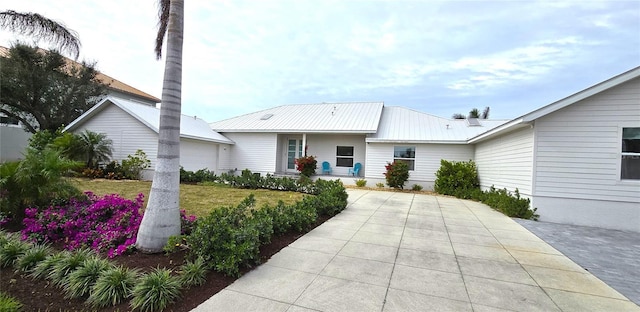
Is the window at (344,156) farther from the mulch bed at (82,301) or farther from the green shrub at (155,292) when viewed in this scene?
the green shrub at (155,292)

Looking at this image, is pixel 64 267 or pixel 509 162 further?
pixel 509 162

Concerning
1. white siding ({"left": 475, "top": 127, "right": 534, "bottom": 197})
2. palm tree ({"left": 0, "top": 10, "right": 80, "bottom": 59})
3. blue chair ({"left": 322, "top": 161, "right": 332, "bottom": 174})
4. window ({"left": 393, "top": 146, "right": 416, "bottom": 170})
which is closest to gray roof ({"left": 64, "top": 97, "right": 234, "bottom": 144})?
palm tree ({"left": 0, "top": 10, "right": 80, "bottom": 59})

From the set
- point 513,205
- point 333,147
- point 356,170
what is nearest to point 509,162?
point 513,205

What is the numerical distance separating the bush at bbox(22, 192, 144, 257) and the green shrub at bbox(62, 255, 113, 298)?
2.29 feet

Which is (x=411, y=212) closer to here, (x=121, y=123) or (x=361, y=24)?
(x=361, y=24)

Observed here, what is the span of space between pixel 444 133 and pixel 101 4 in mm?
15084

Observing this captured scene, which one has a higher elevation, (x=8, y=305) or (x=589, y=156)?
(x=589, y=156)

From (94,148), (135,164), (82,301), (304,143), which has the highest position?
(304,143)

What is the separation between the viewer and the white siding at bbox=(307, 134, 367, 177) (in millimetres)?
16766

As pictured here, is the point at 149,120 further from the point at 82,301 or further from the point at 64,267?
the point at 82,301

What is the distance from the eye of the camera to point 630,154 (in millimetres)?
7234

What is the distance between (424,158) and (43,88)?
23088 millimetres

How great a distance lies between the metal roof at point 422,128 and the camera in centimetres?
1449

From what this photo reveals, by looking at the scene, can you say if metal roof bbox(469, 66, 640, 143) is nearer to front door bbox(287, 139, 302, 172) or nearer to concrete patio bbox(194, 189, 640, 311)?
concrete patio bbox(194, 189, 640, 311)
